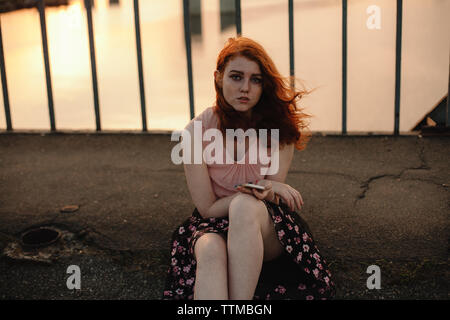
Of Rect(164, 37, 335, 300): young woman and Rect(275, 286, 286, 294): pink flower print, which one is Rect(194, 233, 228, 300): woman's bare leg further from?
Rect(275, 286, 286, 294): pink flower print

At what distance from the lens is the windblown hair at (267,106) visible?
7.75ft

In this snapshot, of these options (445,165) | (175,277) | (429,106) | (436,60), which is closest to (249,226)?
(175,277)

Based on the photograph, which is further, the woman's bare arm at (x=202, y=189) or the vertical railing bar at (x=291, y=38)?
the vertical railing bar at (x=291, y=38)

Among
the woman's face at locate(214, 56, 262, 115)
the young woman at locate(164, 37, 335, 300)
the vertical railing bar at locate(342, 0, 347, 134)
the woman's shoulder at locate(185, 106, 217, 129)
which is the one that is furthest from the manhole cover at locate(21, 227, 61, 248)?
the vertical railing bar at locate(342, 0, 347, 134)

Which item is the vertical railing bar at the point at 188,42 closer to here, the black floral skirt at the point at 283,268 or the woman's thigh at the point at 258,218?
the black floral skirt at the point at 283,268

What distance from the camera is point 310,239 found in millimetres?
2344

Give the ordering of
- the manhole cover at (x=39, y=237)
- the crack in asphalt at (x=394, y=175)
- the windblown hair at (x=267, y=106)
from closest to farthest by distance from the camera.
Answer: the windblown hair at (x=267, y=106), the manhole cover at (x=39, y=237), the crack in asphalt at (x=394, y=175)

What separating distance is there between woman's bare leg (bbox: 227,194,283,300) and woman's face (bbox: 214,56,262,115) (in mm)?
449

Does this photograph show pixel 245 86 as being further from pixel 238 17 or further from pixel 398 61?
pixel 398 61

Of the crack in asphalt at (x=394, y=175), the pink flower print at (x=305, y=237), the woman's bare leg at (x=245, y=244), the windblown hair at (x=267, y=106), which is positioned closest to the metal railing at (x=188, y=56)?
the crack in asphalt at (x=394, y=175)

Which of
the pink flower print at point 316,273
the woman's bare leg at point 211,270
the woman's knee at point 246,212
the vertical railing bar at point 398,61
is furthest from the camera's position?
the vertical railing bar at point 398,61

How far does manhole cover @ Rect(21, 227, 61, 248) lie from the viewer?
2821mm

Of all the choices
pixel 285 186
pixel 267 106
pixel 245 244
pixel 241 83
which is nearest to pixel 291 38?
pixel 267 106

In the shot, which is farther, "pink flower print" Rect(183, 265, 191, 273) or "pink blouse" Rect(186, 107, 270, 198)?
"pink blouse" Rect(186, 107, 270, 198)
